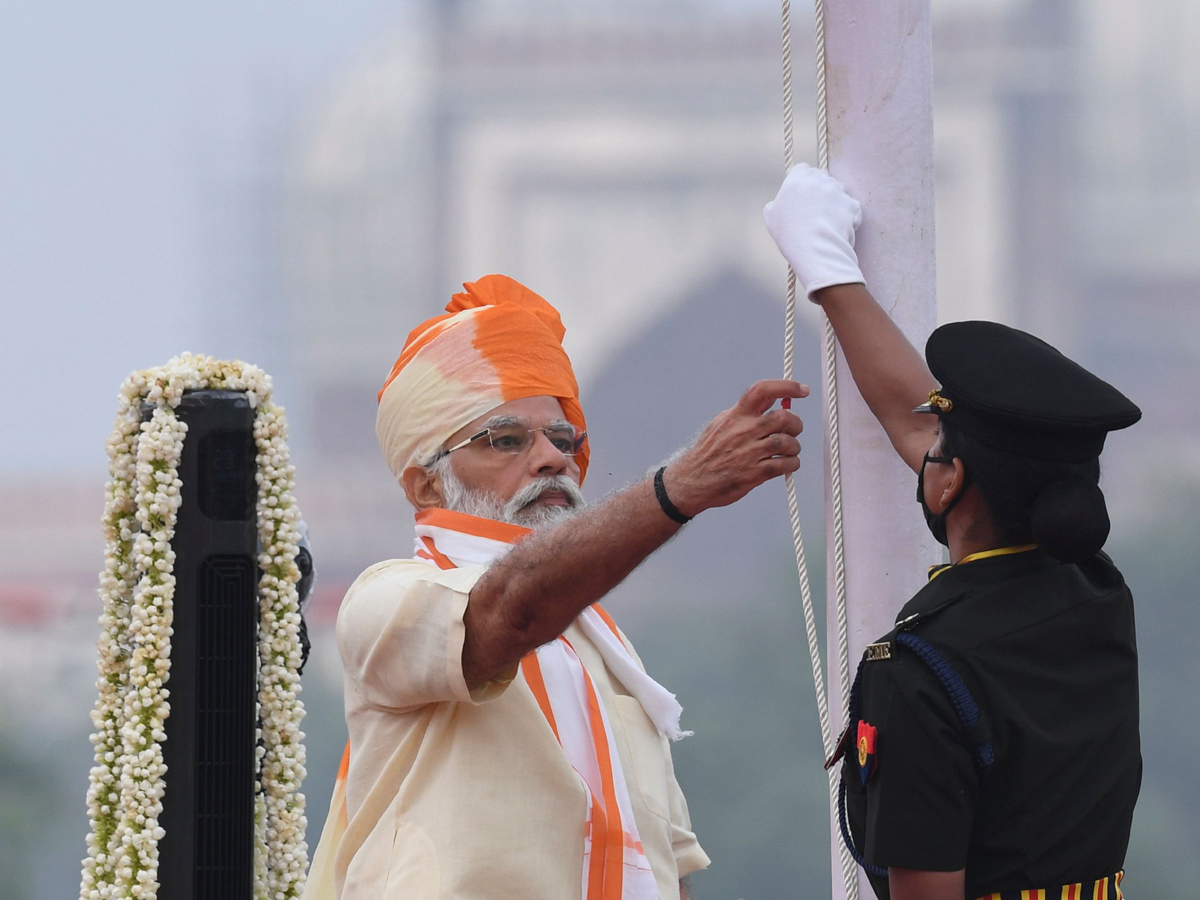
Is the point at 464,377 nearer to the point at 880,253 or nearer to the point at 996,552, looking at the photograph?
the point at 880,253

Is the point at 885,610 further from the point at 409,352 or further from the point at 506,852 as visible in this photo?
the point at 409,352

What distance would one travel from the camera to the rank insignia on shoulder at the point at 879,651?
61.8 inches

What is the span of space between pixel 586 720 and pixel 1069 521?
33.8 inches

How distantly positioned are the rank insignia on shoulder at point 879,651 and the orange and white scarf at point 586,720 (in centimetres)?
53

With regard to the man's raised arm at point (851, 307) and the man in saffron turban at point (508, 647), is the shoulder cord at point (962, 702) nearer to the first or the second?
the man in saffron turban at point (508, 647)

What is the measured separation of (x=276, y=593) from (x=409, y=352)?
642 mm

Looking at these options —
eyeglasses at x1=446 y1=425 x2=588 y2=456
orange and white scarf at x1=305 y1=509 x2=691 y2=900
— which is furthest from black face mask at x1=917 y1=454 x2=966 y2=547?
eyeglasses at x1=446 y1=425 x2=588 y2=456

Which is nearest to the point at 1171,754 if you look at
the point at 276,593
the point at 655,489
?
the point at 276,593

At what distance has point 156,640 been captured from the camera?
2.62 m

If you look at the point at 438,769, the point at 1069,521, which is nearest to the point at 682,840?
the point at 438,769


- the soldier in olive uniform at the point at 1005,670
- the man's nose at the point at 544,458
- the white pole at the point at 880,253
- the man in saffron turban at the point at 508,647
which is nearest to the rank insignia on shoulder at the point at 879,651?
the soldier in olive uniform at the point at 1005,670

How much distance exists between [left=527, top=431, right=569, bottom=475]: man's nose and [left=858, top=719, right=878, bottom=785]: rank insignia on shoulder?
864 mm

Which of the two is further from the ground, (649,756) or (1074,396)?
(1074,396)

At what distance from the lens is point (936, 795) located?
4.84ft
